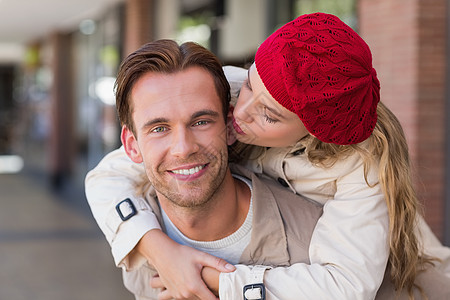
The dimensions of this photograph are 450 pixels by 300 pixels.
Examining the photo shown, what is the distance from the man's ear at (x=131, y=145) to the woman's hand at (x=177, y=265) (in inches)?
10.0

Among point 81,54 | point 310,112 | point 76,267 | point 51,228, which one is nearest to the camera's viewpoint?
point 310,112

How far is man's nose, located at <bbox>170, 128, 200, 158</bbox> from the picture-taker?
1.80m

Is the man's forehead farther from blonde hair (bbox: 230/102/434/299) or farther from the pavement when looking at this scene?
the pavement

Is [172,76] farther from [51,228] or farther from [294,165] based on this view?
[51,228]

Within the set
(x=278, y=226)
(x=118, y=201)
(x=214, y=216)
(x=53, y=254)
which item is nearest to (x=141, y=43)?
(x=53, y=254)

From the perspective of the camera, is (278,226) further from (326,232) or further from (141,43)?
(141,43)

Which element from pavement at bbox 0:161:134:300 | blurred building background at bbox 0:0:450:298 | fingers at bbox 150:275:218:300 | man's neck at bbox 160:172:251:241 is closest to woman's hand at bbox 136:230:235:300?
fingers at bbox 150:275:218:300

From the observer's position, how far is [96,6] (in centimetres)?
1108

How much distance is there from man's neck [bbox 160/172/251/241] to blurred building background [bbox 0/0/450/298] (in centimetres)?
99

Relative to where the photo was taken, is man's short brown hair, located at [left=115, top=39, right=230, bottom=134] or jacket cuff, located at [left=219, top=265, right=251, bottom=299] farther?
man's short brown hair, located at [left=115, top=39, right=230, bottom=134]

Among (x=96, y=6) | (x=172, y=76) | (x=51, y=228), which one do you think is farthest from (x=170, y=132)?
(x=96, y=6)

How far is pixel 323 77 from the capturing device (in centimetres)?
168

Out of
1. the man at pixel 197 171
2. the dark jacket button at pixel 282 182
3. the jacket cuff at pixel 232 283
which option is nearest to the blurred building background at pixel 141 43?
the dark jacket button at pixel 282 182

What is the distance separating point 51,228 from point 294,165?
7.45 metres
